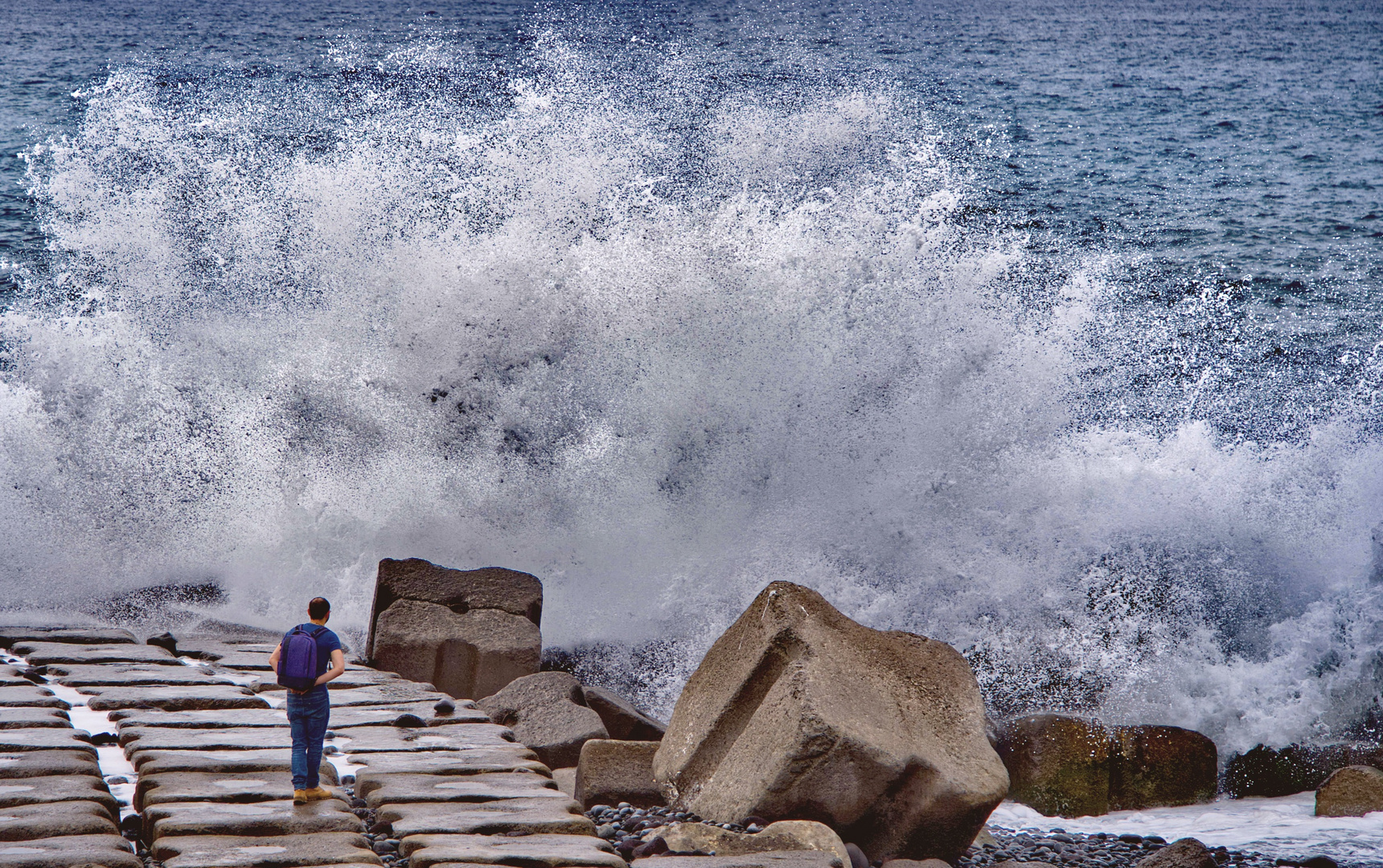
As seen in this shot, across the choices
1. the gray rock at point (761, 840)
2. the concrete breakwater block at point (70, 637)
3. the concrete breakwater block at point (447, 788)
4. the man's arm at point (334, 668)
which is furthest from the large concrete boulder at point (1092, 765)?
the concrete breakwater block at point (70, 637)

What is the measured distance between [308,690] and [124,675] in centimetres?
160

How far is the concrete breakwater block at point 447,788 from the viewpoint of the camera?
393 cm

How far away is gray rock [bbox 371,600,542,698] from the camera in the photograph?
244 inches

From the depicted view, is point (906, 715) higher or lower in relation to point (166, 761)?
lower

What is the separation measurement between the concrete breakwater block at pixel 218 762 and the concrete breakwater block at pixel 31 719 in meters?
0.43

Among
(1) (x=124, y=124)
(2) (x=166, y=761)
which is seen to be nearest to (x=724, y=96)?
(1) (x=124, y=124)

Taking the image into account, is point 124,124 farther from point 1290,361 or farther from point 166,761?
point 1290,361

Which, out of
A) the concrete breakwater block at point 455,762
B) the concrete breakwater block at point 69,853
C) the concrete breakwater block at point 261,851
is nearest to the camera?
the concrete breakwater block at point 69,853

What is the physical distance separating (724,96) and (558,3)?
17.6m

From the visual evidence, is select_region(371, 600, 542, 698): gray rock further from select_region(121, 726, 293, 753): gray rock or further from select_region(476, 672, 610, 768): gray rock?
select_region(121, 726, 293, 753): gray rock

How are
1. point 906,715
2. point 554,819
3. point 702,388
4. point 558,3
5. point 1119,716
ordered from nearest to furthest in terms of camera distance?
point 554,819
point 906,715
point 1119,716
point 702,388
point 558,3

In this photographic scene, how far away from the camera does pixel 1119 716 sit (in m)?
7.79

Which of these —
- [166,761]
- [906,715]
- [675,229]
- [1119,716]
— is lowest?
[1119,716]

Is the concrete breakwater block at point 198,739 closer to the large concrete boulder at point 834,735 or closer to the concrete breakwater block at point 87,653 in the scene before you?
the concrete breakwater block at point 87,653
